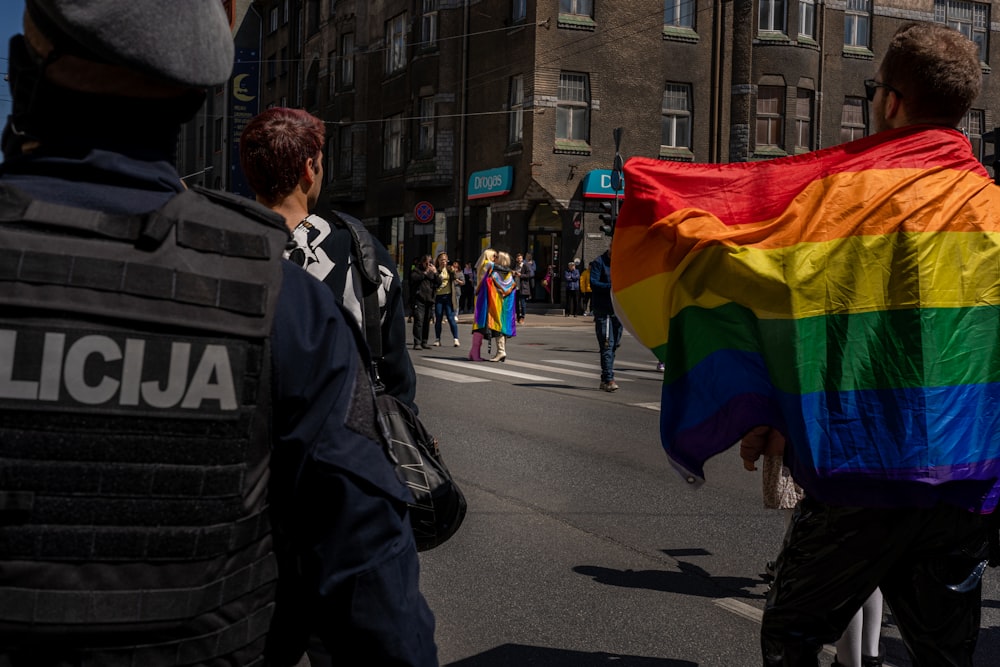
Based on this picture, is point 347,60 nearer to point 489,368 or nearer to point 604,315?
point 489,368

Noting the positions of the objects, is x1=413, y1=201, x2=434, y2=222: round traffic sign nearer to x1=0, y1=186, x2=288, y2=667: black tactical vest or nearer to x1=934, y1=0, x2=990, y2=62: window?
x1=934, y1=0, x2=990, y2=62: window

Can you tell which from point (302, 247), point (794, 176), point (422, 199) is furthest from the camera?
point (422, 199)

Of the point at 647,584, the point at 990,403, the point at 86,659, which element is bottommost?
the point at 647,584

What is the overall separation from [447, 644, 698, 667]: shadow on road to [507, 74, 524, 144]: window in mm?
28467

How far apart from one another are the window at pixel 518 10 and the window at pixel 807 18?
8399 mm

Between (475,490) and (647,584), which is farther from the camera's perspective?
(475,490)

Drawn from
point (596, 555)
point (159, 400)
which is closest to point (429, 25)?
point (596, 555)

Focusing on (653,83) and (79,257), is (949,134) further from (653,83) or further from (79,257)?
(653,83)

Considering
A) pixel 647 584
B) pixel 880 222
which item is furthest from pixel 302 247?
pixel 647 584

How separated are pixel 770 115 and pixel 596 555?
29293mm

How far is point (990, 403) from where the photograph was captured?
2.79 metres

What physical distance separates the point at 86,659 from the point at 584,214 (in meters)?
30.7

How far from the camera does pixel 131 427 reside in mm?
1527

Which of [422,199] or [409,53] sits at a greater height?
[409,53]
